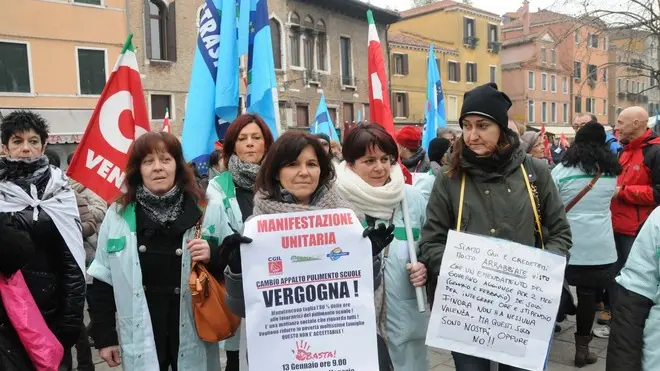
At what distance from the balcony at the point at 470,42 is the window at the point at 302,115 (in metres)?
17.8

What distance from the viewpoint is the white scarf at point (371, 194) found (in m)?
2.83

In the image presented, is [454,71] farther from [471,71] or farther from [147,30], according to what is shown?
[147,30]

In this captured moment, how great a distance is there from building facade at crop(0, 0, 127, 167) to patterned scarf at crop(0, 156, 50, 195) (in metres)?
17.6

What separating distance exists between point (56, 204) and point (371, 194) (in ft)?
6.26

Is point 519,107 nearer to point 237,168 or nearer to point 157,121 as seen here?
point 157,121

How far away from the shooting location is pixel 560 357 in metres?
4.69

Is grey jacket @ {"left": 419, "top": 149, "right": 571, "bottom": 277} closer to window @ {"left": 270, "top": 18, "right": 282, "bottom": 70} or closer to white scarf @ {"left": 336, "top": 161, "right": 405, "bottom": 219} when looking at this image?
white scarf @ {"left": 336, "top": 161, "right": 405, "bottom": 219}

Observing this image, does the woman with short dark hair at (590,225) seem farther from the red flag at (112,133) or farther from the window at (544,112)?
the window at (544,112)

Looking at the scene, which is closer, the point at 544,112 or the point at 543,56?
the point at 543,56

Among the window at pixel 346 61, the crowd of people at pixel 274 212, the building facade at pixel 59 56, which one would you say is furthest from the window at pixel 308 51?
the crowd of people at pixel 274 212

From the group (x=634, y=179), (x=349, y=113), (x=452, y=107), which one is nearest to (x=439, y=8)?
(x=452, y=107)

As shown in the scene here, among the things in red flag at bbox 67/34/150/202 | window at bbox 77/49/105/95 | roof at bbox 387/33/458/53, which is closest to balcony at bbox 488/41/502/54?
roof at bbox 387/33/458/53

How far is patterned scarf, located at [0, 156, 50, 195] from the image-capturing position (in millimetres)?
3252

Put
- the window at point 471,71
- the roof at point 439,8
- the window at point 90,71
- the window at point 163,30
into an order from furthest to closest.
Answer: the window at point 471,71
the roof at point 439,8
the window at point 163,30
the window at point 90,71
